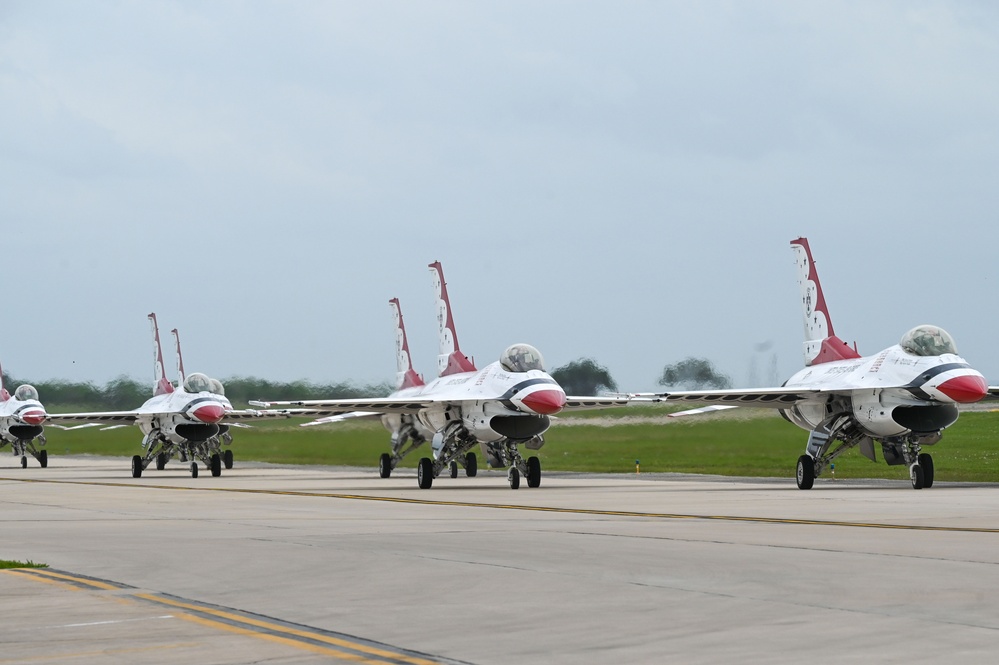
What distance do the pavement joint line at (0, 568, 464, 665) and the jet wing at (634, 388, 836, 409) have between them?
20190 millimetres

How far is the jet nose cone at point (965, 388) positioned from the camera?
89.2ft

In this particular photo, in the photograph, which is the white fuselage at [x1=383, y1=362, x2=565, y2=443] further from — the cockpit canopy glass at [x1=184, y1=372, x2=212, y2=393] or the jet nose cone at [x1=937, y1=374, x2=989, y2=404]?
the cockpit canopy glass at [x1=184, y1=372, x2=212, y2=393]

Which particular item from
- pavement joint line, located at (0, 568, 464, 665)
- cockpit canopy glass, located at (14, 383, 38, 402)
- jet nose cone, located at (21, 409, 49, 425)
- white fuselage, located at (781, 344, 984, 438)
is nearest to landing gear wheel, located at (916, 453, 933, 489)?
white fuselage, located at (781, 344, 984, 438)

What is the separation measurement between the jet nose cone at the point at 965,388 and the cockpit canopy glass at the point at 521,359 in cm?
924

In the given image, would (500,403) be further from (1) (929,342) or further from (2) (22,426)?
(2) (22,426)

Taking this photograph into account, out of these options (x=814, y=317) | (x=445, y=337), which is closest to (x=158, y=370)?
(x=445, y=337)

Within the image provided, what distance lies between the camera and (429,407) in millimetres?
35969

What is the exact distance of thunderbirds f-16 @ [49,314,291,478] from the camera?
1668 inches

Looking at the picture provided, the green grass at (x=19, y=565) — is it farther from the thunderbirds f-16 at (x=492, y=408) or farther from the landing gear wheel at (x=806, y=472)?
the landing gear wheel at (x=806, y=472)

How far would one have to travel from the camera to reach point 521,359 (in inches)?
1262

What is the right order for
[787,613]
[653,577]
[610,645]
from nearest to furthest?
1. [610,645]
2. [787,613]
3. [653,577]

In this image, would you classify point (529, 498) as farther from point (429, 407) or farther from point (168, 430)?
point (168, 430)

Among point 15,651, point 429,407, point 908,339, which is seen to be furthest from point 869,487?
point 15,651

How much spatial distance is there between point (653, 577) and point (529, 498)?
15093mm
